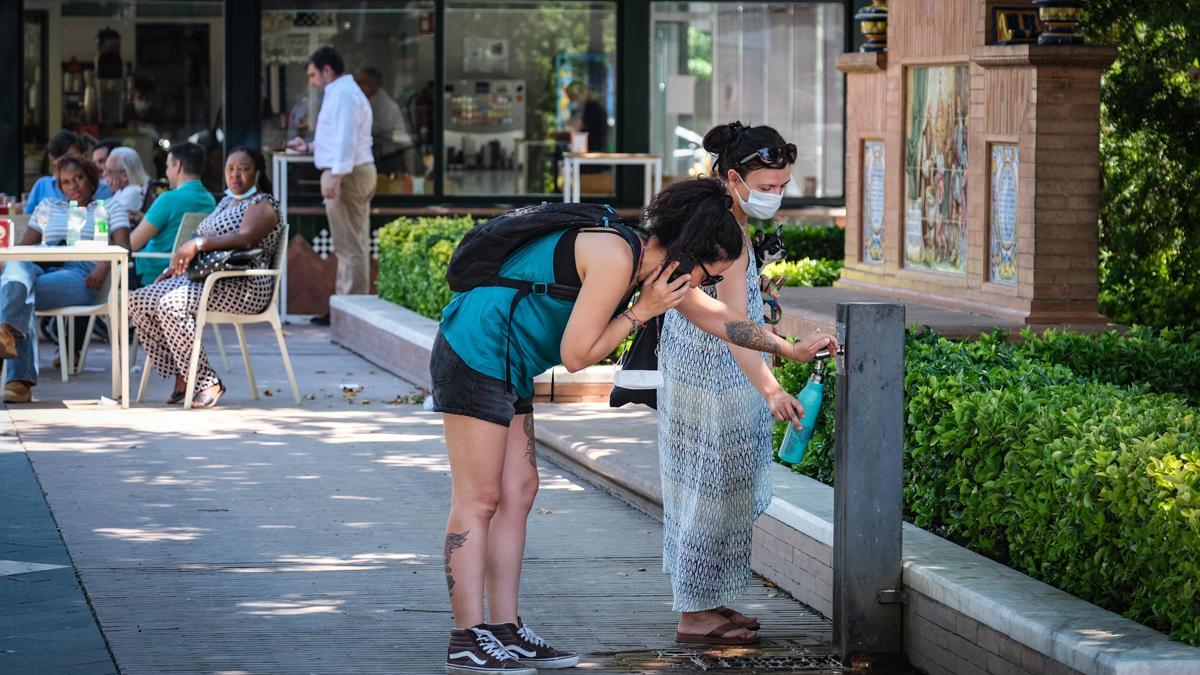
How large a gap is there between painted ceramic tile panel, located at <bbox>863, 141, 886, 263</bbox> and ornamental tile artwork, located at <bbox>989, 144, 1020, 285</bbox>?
1379 millimetres

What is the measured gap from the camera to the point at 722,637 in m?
5.49

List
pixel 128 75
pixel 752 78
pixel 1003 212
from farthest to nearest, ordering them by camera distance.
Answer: pixel 752 78, pixel 128 75, pixel 1003 212

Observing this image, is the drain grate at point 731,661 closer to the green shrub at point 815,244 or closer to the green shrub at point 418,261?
the green shrub at point 418,261

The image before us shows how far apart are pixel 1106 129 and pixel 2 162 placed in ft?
31.1

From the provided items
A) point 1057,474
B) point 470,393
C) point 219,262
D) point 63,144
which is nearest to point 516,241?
point 470,393

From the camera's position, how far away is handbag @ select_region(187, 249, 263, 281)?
1002cm

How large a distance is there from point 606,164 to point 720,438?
37.2 feet

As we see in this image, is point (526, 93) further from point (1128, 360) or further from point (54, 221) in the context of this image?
point (1128, 360)

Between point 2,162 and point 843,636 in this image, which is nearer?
point 843,636

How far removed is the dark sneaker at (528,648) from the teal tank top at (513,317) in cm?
75

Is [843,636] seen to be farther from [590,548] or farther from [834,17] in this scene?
[834,17]

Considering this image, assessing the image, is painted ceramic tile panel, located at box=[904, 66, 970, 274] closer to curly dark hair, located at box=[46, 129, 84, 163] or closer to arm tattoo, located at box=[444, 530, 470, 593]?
arm tattoo, located at box=[444, 530, 470, 593]

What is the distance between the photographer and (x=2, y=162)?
50.2 feet

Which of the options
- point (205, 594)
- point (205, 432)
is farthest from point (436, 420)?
point (205, 594)
